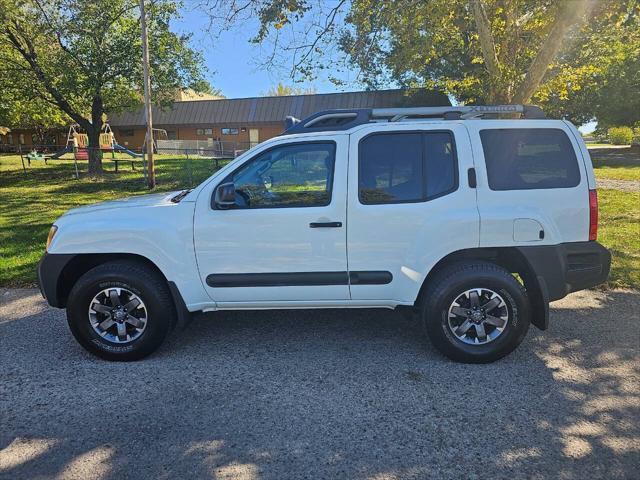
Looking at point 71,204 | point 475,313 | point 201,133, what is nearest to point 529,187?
point 475,313

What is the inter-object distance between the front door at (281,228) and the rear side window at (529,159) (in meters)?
1.23

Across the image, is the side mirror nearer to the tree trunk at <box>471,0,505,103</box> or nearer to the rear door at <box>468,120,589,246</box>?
the rear door at <box>468,120,589,246</box>

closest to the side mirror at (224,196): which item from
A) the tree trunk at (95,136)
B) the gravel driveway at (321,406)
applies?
the gravel driveway at (321,406)

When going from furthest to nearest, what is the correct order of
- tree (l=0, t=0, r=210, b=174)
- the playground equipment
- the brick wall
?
the brick wall < the playground equipment < tree (l=0, t=0, r=210, b=174)

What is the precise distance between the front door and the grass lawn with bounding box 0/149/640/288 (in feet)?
12.3

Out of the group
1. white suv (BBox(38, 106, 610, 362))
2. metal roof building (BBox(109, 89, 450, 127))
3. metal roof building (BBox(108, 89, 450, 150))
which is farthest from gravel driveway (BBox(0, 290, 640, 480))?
metal roof building (BBox(108, 89, 450, 150))

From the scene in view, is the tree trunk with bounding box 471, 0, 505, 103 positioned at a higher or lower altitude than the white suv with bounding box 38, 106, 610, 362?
higher

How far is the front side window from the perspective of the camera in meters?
3.93

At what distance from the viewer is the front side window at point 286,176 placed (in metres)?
3.93

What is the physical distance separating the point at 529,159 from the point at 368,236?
58.6 inches

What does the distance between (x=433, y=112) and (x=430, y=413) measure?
8.29 ft

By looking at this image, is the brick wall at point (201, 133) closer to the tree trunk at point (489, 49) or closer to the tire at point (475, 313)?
the tree trunk at point (489, 49)

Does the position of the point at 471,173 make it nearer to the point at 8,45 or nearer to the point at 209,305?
the point at 209,305

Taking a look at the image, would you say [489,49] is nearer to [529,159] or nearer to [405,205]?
[529,159]
